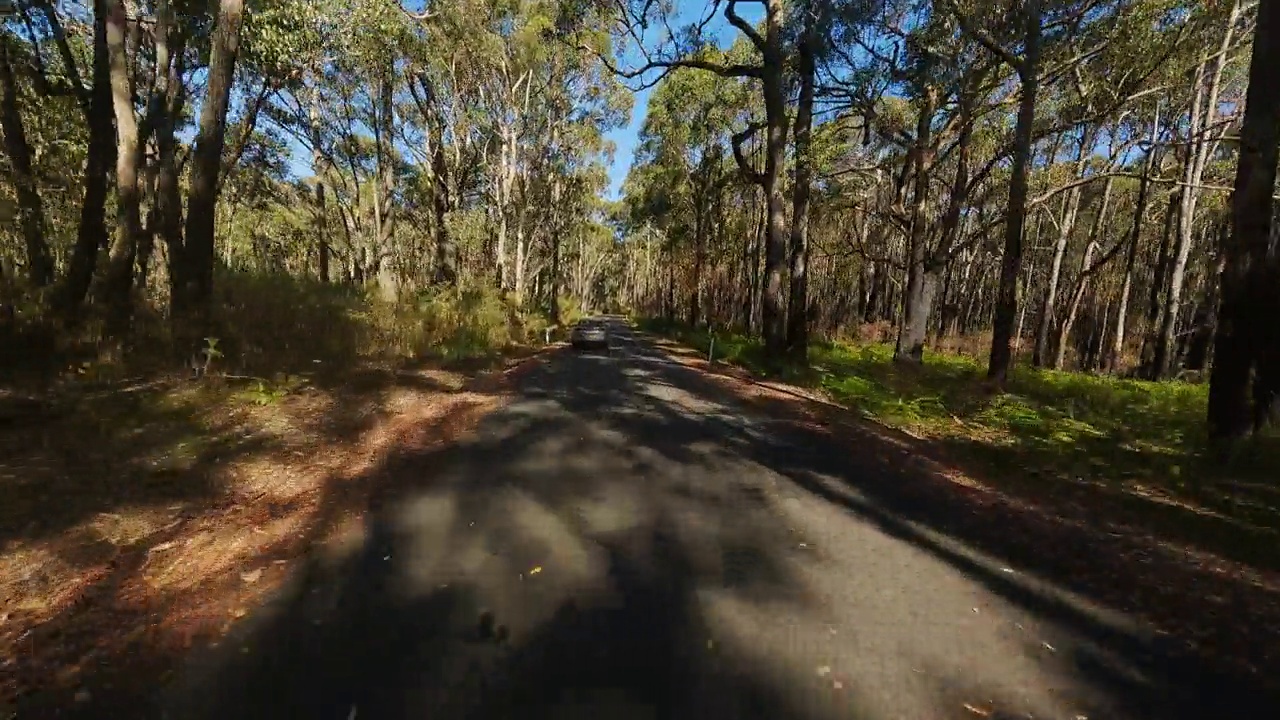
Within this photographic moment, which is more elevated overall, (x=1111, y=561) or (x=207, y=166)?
(x=207, y=166)

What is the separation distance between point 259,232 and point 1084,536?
219 feet

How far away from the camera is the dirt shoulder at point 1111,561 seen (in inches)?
145

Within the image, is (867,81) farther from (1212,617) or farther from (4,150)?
(4,150)

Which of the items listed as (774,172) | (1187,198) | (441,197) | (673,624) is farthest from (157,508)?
(1187,198)

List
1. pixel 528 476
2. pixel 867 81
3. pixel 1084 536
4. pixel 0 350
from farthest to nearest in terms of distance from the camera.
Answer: pixel 867 81 < pixel 0 350 < pixel 528 476 < pixel 1084 536

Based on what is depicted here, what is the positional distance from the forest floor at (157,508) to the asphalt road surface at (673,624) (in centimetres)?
46

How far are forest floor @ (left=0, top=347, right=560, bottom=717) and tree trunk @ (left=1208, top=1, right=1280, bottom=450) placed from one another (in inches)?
399

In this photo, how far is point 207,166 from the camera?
9.27m

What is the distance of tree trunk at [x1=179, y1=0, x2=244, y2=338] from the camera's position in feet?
30.0

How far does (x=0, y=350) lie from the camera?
8688 millimetres

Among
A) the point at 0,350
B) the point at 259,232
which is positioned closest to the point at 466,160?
the point at 0,350

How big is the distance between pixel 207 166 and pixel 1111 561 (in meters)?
11.9

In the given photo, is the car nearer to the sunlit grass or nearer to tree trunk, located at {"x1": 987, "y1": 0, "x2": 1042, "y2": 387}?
the sunlit grass

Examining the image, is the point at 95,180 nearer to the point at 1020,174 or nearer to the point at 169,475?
the point at 169,475
